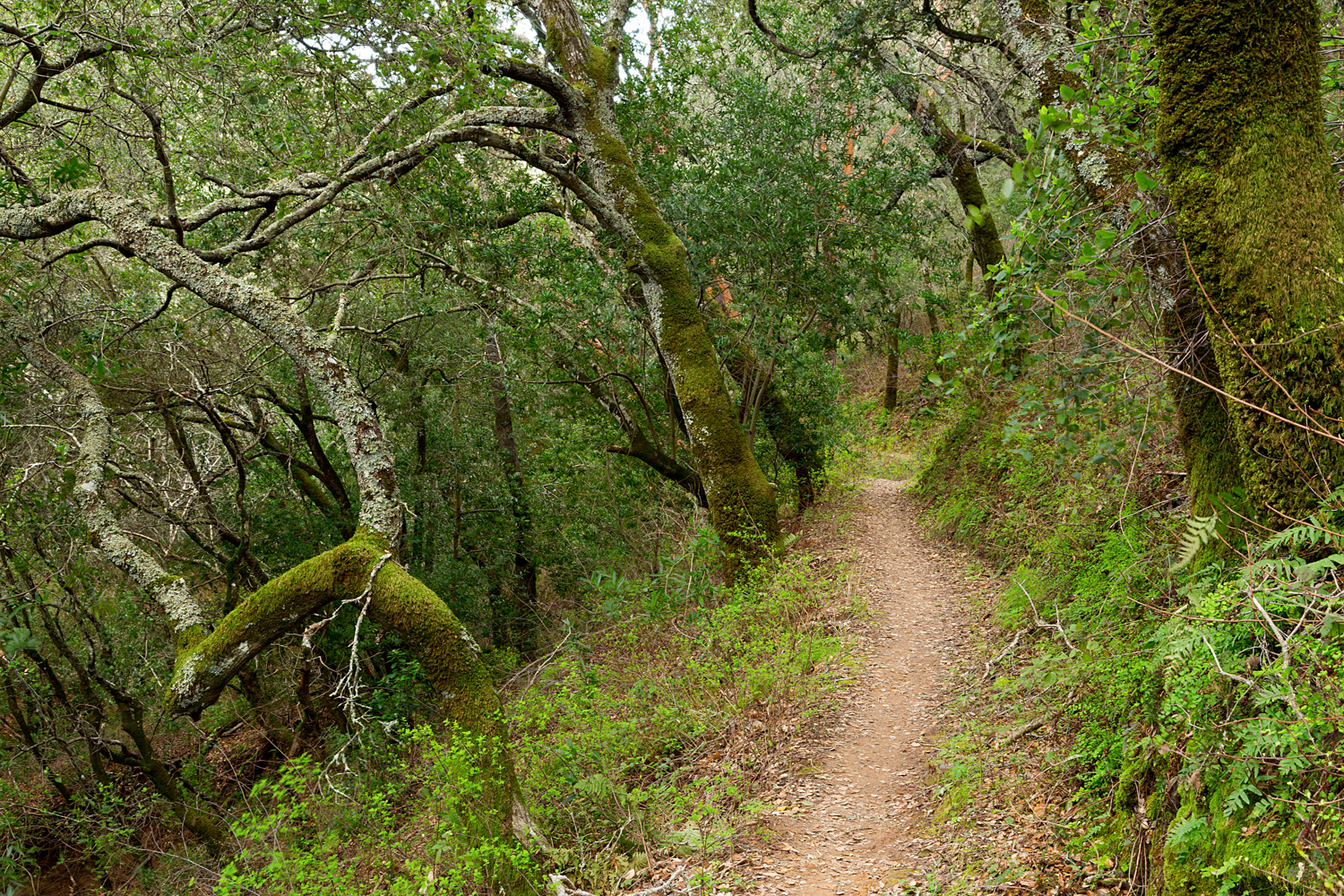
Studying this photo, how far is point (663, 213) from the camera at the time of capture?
10875 mm

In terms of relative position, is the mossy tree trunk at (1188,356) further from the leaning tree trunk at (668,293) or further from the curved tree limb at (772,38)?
the curved tree limb at (772,38)

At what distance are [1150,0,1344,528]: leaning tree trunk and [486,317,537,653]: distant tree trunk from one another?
9.70m

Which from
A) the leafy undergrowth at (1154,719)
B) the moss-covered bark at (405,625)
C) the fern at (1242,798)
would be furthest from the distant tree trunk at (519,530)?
the fern at (1242,798)

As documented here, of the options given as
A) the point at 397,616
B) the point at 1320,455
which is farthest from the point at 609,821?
the point at 1320,455

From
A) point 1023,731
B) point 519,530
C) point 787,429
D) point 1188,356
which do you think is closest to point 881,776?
point 1023,731

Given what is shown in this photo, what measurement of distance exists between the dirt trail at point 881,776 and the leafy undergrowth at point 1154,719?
32 centimetres

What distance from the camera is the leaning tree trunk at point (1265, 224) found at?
297 centimetres

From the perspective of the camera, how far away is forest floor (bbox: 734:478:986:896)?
4555 millimetres

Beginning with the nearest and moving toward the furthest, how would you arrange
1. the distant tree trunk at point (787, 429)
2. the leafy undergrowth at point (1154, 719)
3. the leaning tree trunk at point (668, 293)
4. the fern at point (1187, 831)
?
the leafy undergrowth at point (1154, 719), the fern at point (1187, 831), the leaning tree trunk at point (668, 293), the distant tree trunk at point (787, 429)

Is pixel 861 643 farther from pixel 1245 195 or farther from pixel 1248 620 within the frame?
pixel 1245 195

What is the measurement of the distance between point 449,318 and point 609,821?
7.63 metres

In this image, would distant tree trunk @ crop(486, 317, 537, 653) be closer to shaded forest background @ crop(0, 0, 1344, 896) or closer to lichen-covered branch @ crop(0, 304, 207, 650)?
shaded forest background @ crop(0, 0, 1344, 896)

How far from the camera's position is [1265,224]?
3.05 m

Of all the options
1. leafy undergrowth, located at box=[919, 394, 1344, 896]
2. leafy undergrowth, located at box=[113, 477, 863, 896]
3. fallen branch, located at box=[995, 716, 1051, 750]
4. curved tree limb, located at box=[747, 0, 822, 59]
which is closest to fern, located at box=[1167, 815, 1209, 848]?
leafy undergrowth, located at box=[919, 394, 1344, 896]
